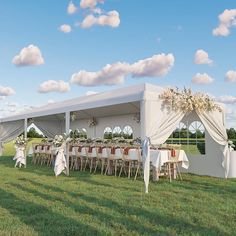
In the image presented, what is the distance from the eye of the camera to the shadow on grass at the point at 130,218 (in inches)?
165

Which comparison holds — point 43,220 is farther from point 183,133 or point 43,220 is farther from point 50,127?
point 50,127

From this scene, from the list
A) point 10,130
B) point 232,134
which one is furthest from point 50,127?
point 232,134

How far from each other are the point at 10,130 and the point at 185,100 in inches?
473

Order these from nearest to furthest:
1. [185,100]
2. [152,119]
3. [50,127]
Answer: [152,119]
[185,100]
[50,127]

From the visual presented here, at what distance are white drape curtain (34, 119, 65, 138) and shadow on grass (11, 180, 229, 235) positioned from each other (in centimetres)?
1165

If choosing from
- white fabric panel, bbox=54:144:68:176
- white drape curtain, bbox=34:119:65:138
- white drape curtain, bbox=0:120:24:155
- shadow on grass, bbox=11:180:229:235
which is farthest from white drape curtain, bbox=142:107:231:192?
white drape curtain, bbox=0:120:24:155

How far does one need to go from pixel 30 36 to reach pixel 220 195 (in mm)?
9409

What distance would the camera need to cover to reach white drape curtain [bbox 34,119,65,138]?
17609mm

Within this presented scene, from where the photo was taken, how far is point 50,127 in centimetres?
1803

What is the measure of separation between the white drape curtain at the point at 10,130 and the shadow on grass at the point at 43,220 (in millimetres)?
12517

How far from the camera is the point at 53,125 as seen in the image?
18203 mm

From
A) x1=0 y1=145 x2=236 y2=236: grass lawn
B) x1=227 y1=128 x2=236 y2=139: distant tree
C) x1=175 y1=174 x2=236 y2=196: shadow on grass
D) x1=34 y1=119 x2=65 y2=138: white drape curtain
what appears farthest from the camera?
x1=34 y1=119 x2=65 y2=138: white drape curtain

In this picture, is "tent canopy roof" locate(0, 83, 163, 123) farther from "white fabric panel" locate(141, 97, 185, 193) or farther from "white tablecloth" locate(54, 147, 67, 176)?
"white tablecloth" locate(54, 147, 67, 176)

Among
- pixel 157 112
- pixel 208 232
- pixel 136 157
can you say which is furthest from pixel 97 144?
pixel 208 232
